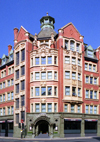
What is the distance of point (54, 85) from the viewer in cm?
5091

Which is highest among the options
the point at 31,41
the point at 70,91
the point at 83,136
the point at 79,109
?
the point at 31,41

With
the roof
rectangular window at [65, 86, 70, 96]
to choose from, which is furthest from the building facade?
the roof

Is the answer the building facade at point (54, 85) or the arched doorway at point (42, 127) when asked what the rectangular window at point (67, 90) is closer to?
the building facade at point (54, 85)

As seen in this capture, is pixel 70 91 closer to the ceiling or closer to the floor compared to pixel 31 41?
closer to the floor

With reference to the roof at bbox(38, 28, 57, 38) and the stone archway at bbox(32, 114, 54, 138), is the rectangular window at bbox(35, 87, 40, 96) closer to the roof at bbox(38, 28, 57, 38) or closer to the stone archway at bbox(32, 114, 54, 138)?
the stone archway at bbox(32, 114, 54, 138)

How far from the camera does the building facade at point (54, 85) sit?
50.2m

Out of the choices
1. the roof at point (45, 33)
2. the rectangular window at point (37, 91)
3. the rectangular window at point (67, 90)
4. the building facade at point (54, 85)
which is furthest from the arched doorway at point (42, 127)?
the roof at point (45, 33)

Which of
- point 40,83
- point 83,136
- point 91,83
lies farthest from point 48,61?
point 83,136

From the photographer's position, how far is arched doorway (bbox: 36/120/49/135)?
164ft

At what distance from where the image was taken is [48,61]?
171ft

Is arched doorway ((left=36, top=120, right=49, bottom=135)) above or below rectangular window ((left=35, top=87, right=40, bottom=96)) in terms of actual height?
below

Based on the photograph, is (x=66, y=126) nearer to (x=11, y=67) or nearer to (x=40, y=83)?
(x=40, y=83)

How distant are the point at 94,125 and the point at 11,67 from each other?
24.9 meters

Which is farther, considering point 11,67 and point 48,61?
point 11,67
